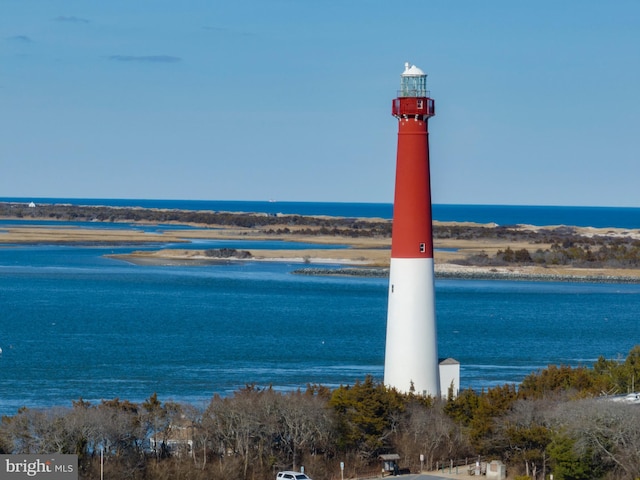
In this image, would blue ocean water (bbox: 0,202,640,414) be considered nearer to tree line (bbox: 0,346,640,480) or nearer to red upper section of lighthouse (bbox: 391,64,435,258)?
tree line (bbox: 0,346,640,480)

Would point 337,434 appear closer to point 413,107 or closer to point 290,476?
point 290,476

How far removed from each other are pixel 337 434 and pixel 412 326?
335 centimetres

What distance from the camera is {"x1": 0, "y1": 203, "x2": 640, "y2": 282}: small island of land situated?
325 ft

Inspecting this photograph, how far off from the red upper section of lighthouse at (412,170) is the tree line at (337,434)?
11.2ft

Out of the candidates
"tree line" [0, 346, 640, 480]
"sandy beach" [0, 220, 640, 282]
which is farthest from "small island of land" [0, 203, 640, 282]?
"tree line" [0, 346, 640, 480]

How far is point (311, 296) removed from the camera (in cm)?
7494

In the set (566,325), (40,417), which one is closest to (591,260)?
(566,325)

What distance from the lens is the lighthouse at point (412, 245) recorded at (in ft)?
91.2

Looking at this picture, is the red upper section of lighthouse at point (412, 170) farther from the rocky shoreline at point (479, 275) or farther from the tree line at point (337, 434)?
the rocky shoreline at point (479, 275)

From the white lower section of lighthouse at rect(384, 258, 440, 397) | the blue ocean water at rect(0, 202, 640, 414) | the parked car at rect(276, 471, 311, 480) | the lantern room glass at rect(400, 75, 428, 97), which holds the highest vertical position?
the lantern room glass at rect(400, 75, 428, 97)

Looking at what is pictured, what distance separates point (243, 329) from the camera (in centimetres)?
5762

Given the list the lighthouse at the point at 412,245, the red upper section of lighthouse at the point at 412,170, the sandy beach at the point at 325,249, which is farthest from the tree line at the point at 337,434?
the sandy beach at the point at 325,249

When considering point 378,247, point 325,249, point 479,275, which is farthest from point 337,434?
point 378,247

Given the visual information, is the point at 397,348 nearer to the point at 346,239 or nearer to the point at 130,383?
the point at 130,383
